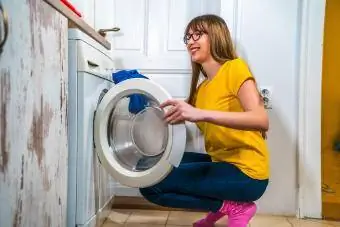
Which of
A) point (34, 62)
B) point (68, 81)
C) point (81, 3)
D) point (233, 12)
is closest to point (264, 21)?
point (233, 12)

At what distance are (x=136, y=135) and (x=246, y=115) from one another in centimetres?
54

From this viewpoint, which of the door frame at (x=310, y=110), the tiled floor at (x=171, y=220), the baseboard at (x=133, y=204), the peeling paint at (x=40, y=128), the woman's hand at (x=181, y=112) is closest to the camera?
the peeling paint at (x=40, y=128)

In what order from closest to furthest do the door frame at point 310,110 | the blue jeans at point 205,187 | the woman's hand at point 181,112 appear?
the woman's hand at point 181,112 → the blue jeans at point 205,187 → the door frame at point 310,110

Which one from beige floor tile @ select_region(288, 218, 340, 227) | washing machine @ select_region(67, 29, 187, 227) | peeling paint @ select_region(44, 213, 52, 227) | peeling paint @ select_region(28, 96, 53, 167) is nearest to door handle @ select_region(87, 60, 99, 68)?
washing machine @ select_region(67, 29, 187, 227)

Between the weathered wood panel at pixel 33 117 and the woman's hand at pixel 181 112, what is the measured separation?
1.20 ft

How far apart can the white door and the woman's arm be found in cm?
62

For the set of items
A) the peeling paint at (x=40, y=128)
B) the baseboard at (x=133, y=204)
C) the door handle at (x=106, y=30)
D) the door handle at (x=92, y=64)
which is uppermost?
the door handle at (x=106, y=30)

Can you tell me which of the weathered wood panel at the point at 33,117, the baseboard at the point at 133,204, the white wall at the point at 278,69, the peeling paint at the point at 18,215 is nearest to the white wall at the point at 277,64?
the white wall at the point at 278,69

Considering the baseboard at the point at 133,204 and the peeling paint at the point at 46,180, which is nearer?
the peeling paint at the point at 46,180

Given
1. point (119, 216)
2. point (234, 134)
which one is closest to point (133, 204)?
point (119, 216)

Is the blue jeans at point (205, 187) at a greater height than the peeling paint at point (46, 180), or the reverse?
the peeling paint at point (46, 180)

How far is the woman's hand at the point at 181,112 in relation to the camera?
1090 millimetres

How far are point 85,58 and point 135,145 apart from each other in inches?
18.0

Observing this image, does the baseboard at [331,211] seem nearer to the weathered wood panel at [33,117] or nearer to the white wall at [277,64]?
the white wall at [277,64]
